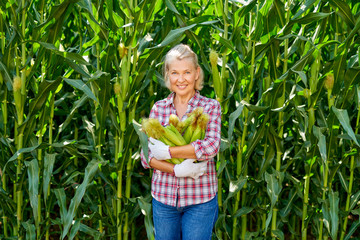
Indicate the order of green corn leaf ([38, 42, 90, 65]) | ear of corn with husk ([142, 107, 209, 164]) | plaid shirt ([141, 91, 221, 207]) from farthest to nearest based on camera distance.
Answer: green corn leaf ([38, 42, 90, 65]) → plaid shirt ([141, 91, 221, 207]) → ear of corn with husk ([142, 107, 209, 164])

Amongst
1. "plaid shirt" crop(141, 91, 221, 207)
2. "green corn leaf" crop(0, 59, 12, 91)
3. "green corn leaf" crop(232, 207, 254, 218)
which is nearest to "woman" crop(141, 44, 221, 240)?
"plaid shirt" crop(141, 91, 221, 207)

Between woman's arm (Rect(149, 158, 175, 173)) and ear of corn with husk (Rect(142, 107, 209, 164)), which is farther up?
ear of corn with husk (Rect(142, 107, 209, 164))

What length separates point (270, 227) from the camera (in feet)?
10.5

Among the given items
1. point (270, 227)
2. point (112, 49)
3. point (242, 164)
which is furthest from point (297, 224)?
point (112, 49)

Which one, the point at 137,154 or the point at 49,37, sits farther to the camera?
the point at 137,154

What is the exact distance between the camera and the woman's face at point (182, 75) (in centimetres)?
240

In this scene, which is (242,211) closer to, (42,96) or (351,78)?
(351,78)

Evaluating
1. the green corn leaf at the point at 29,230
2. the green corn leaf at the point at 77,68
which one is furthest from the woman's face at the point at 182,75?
the green corn leaf at the point at 29,230

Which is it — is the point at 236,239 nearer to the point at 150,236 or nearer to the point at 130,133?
the point at 150,236

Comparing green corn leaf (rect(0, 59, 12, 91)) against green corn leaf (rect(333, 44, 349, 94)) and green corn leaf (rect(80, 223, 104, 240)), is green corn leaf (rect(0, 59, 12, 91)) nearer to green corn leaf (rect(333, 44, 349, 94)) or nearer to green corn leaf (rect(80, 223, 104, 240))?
green corn leaf (rect(80, 223, 104, 240))

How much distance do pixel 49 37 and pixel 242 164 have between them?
164 centimetres

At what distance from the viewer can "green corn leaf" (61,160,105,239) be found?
266cm

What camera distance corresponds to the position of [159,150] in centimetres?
235

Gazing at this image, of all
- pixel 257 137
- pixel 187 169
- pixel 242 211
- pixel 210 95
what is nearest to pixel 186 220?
pixel 187 169
